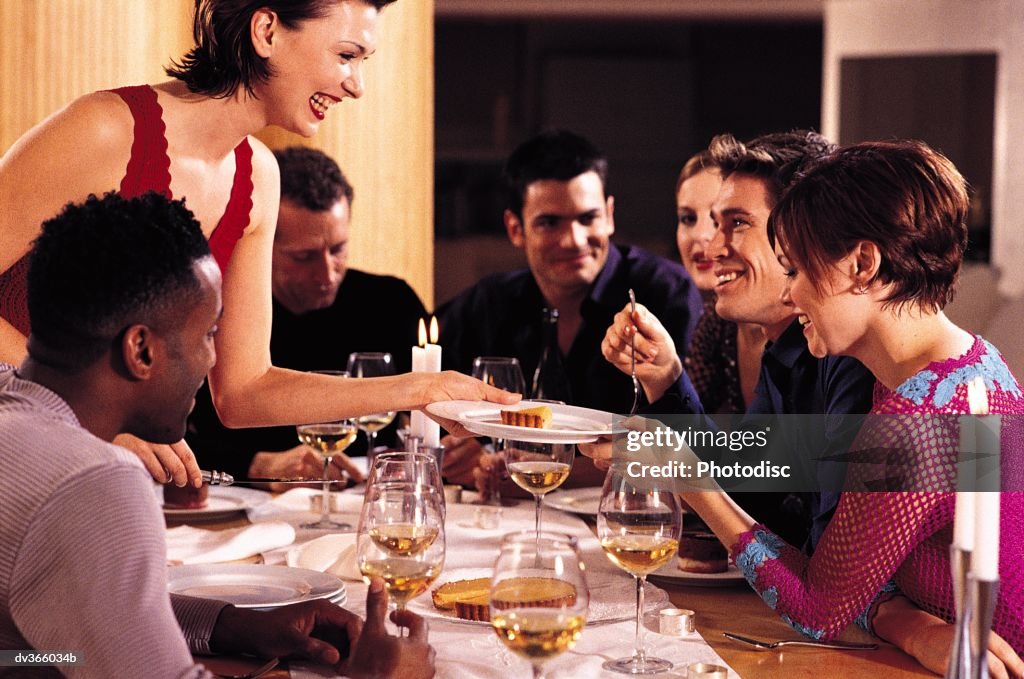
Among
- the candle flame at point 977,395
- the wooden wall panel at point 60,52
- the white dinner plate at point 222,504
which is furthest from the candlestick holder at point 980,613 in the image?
the wooden wall panel at point 60,52

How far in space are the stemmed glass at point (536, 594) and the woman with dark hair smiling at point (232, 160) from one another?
758 millimetres

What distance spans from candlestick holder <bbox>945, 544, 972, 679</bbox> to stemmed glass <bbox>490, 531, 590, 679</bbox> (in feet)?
1.02

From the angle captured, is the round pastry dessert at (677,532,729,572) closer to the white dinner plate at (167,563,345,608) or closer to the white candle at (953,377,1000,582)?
the white dinner plate at (167,563,345,608)

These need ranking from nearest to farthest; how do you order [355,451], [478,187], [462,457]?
[462,457]
[355,451]
[478,187]

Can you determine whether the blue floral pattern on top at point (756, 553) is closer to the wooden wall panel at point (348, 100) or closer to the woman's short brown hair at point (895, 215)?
the woman's short brown hair at point (895, 215)

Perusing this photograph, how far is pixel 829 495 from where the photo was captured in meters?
1.75

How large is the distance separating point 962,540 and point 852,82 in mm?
5456

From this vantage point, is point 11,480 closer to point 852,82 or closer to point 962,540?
point 962,540

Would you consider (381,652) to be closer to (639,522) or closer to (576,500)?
(639,522)

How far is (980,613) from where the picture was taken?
100 centimetres

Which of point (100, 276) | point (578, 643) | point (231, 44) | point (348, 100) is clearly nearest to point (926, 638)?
point (578, 643)

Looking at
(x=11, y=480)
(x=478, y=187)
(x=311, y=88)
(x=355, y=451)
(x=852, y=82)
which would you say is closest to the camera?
(x=11, y=480)

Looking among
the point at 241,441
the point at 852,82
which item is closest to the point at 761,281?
the point at 241,441

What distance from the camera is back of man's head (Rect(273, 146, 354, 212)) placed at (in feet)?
10.2
